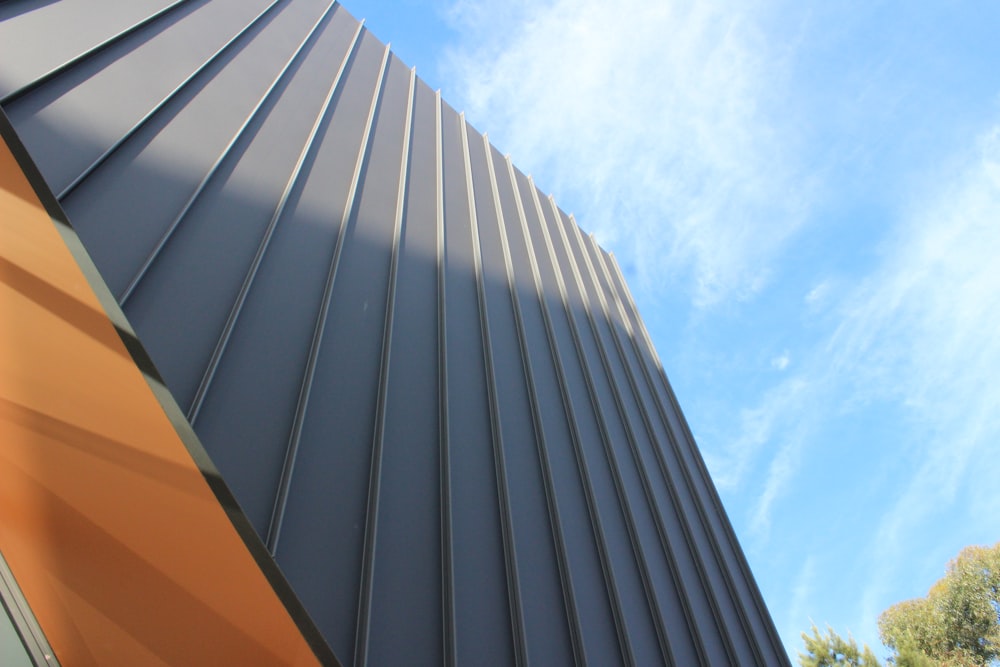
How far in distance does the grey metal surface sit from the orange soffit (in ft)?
0.69

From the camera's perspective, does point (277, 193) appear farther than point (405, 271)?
No

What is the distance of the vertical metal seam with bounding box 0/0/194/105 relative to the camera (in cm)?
391

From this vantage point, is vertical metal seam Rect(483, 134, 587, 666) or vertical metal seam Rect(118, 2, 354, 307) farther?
vertical metal seam Rect(483, 134, 587, 666)

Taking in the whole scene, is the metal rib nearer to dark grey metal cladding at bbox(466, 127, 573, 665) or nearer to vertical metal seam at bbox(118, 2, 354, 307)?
dark grey metal cladding at bbox(466, 127, 573, 665)

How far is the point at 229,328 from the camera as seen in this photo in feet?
13.4

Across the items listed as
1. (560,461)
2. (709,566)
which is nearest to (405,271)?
(560,461)

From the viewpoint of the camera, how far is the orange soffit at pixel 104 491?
3.24 meters

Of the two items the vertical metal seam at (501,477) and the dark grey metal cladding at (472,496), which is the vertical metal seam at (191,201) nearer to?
the dark grey metal cladding at (472,496)

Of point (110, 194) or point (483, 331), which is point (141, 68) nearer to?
point (110, 194)

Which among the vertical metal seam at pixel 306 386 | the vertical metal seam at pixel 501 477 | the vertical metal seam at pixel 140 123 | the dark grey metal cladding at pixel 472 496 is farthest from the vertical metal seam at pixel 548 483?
the vertical metal seam at pixel 140 123

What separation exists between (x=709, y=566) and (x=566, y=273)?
6108 millimetres

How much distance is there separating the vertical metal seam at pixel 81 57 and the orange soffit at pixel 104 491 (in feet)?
3.01

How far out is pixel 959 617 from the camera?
26.4 meters

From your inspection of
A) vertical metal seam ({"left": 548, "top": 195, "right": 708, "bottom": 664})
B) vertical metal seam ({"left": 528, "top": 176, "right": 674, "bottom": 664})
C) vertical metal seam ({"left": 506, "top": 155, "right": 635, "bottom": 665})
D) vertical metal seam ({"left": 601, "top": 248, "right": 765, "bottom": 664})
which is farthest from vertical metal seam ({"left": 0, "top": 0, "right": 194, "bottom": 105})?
vertical metal seam ({"left": 601, "top": 248, "right": 765, "bottom": 664})
